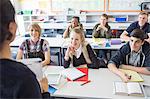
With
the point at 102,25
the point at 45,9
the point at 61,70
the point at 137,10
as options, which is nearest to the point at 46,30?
the point at 45,9

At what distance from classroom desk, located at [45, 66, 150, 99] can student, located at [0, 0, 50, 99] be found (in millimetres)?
1072

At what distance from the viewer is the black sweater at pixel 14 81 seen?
2.23ft

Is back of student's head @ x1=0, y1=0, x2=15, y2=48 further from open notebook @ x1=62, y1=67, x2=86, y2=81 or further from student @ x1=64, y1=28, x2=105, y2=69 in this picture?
student @ x1=64, y1=28, x2=105, y2=69

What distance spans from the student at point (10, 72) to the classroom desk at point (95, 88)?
1072mm

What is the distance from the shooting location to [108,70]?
2.30 metres

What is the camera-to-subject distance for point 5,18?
26.6 inches

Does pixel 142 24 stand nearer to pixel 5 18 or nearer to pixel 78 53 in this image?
pixel 78 53

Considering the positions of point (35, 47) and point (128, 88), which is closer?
point (128, 88)

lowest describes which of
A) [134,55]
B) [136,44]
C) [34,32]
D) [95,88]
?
[95,88]

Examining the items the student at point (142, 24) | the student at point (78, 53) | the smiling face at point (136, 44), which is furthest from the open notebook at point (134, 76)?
the student at point (142, 24)

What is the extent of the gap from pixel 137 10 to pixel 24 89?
5.16 m

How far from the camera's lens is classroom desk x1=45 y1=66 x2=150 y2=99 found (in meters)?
1.72

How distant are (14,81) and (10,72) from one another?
3cm

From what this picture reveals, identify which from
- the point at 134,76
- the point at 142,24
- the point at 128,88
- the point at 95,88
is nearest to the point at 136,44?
the point at 134,76
